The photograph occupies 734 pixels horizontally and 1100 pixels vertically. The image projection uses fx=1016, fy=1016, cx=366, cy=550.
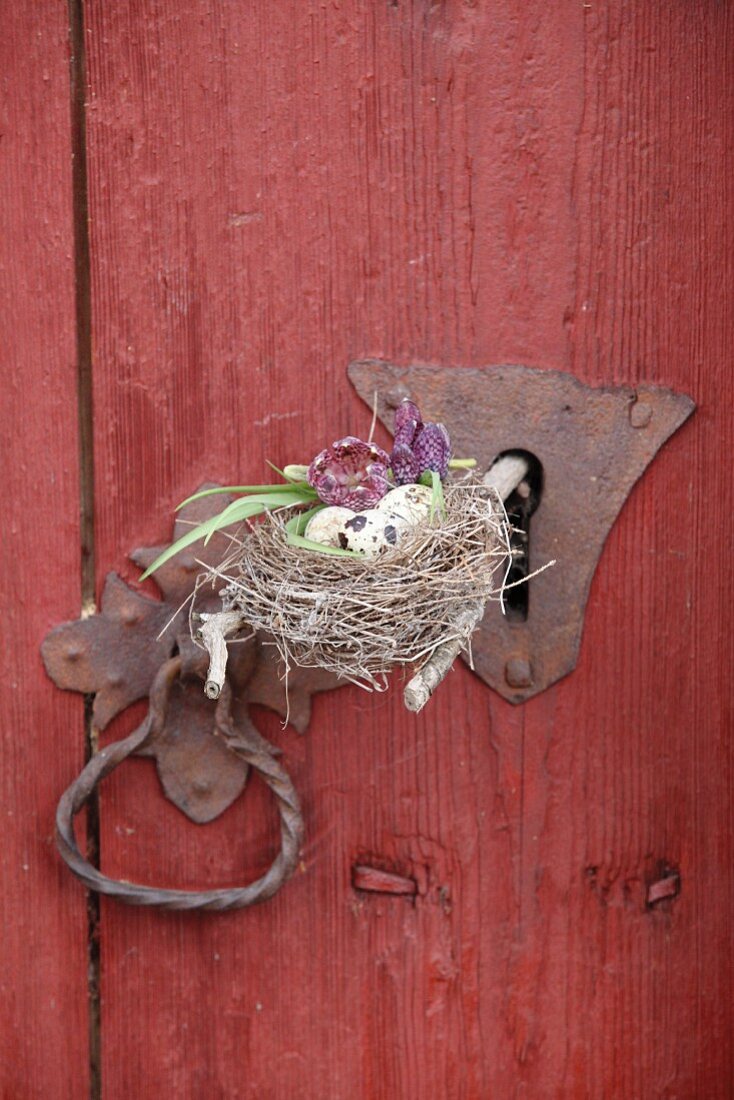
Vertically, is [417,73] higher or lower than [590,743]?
higher

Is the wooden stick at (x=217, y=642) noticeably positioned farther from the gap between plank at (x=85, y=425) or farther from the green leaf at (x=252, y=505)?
the gap between plank at (x=85, y=425)

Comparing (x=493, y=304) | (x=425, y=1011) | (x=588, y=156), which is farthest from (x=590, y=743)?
(x=588, y=156)

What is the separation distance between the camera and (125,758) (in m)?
0.83

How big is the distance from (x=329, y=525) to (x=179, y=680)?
0.86 feet

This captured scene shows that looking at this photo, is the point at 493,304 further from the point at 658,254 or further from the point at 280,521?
the point at 280,521

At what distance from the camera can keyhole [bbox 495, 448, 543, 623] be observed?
84 centimetres

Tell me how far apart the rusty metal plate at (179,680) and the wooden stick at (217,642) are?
0.57ft

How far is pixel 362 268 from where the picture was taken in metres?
0.84

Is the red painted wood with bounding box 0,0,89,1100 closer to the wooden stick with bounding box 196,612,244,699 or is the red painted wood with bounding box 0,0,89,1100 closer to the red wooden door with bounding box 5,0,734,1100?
the red wooden door with bounding box 5,0,734,1100

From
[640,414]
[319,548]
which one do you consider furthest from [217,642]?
[640,414]

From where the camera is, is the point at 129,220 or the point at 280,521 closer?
the point at 280,521

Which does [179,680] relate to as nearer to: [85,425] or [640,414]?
[85,425]

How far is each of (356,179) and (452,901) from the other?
617 millimetres

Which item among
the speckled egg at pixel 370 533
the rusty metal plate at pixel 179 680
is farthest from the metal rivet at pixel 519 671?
the speckled egg at pixel 370 533
